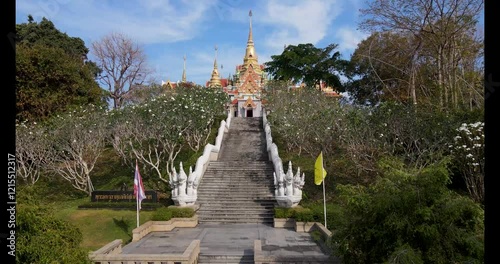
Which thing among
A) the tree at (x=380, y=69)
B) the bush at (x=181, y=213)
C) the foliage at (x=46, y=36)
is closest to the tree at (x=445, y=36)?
the tree at (x=380, y=69)

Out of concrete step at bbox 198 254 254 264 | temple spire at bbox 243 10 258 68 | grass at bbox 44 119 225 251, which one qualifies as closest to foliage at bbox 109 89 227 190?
grass at bbox 44 119 225 251

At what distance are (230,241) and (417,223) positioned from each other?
8.13 metres

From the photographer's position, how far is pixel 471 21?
1998 cm

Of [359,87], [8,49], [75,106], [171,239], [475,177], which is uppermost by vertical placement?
[359,87]

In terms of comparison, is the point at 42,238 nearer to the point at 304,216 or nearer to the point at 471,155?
the point at 304,216

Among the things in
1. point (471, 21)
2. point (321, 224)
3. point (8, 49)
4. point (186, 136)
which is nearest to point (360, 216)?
point (8, 49)

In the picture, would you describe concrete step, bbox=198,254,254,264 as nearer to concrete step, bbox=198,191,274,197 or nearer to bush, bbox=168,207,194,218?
bush, bbox=168,207,194,218

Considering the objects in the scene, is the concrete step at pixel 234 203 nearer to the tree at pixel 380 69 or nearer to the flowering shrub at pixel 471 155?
the flowering shrub at pixel 471 155

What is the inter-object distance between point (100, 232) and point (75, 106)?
Result: 15.7 meters

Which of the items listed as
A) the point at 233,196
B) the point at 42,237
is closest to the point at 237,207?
the point at 233,196

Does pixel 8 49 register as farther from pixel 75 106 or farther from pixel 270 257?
pixel 75 106

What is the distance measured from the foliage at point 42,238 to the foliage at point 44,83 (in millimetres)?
22198

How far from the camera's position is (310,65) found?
43.2 m

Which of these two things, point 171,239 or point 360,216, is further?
point 171,239
